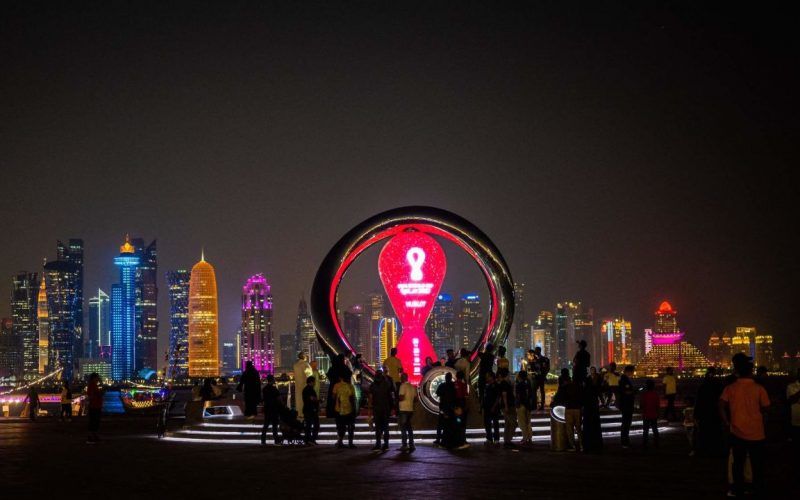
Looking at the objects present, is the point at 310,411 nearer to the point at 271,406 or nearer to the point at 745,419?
the point at 271,406

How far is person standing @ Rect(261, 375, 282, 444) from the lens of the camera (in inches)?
819

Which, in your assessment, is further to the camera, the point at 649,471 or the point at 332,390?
the point at 332,390

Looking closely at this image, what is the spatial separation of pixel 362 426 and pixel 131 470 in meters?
7.33

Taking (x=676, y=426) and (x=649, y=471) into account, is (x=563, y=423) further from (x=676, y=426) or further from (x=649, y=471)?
(x=676, y=426)

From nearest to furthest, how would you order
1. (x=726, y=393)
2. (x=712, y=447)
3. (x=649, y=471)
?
(x=726, y=393) < (x=649, y=471) < (x=712, y=447)

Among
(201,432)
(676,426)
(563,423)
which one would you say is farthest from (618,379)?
(201,432)

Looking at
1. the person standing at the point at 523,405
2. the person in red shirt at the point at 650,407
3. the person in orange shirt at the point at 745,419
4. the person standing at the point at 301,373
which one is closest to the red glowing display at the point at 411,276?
the person standing at the point at 301,373

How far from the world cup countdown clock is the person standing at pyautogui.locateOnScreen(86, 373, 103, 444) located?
645cm

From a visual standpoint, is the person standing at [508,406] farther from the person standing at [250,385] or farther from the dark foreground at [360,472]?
the person standing at [250,385]

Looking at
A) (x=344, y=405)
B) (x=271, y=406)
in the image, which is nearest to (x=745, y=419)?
(x=344, y=405)

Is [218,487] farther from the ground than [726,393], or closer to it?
closer to it

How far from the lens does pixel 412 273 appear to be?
105ft

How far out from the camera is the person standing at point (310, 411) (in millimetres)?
20406

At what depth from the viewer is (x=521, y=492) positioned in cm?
1333
